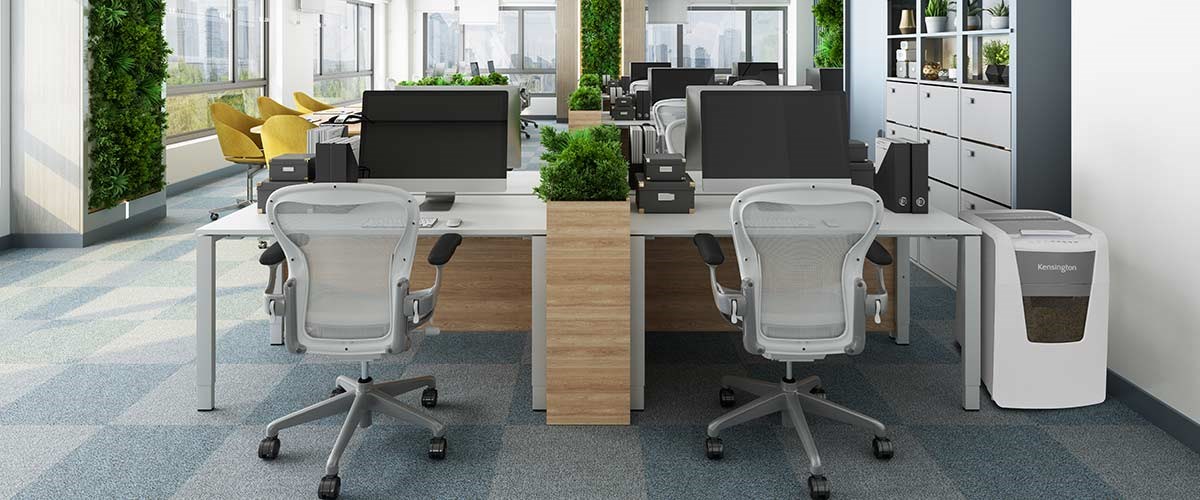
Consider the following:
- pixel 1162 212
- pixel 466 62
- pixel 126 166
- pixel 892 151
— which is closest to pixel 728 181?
pixel 892 151

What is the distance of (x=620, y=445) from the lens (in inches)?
145

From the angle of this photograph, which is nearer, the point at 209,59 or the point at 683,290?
the point at 683,290

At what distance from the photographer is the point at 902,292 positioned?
5121 mm

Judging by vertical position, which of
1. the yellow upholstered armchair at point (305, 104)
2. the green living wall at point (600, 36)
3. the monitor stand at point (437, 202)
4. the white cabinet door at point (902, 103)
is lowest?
the monitor stand at point (437, 202)

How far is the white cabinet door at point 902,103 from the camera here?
700 cm

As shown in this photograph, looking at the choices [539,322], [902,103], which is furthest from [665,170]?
[902,103]

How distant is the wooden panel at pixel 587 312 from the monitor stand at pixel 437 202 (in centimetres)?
81

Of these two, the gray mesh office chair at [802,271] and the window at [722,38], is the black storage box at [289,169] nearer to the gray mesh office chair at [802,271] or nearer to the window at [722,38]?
the gray mesh office chair at [802,271]

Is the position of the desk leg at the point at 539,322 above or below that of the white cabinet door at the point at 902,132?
below

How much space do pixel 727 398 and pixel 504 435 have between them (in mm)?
915

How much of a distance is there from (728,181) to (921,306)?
6.48 feet

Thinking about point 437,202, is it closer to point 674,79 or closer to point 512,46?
point 674,79

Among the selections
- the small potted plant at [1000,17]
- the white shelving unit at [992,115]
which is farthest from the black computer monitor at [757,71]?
the small potted plant at [1000,17]

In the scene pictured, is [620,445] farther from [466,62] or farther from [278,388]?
[466,62]
